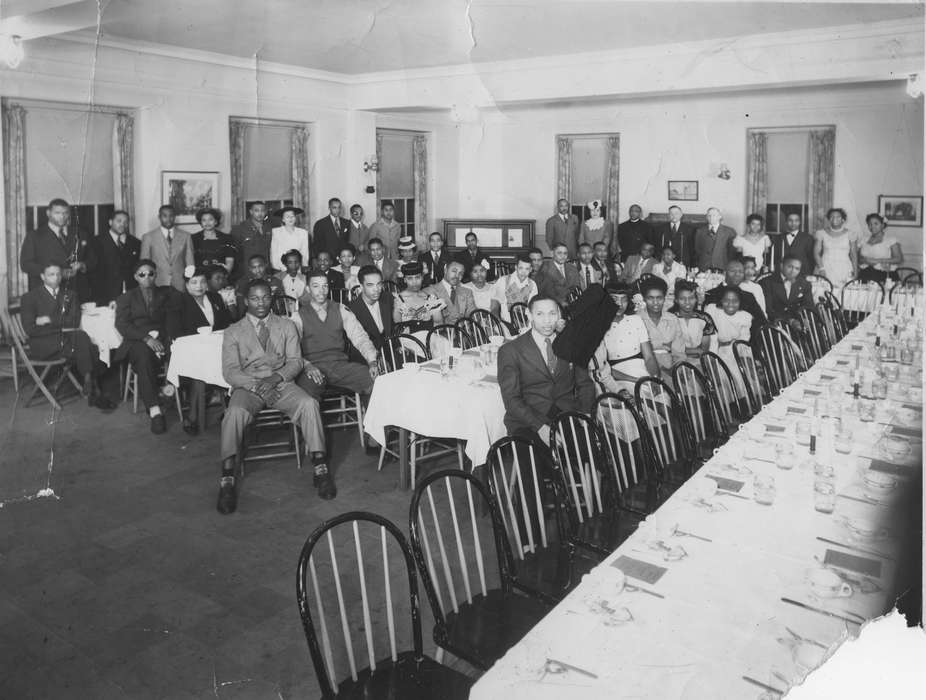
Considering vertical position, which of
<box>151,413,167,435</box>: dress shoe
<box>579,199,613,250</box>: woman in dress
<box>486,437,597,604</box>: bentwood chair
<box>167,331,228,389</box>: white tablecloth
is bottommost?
<box>151,413,167,435</box>: dress shoe

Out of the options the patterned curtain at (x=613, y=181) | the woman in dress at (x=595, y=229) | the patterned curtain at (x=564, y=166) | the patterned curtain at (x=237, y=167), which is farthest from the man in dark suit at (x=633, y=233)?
the patterned curtain at (x=237, y=167)

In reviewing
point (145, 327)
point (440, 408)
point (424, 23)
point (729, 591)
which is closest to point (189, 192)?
point (145, 327)

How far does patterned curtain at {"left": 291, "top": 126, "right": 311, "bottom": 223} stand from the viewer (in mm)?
11312

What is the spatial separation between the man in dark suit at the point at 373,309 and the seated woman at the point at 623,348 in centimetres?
187

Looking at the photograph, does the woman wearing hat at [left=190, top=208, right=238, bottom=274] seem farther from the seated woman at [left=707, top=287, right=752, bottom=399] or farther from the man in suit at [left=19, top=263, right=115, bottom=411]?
the seated woman at [left=707, top=287, right=752, bottom=399]

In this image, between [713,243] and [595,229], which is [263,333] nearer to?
[713,243]

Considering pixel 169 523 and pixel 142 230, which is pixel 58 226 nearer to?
pixel 142 230

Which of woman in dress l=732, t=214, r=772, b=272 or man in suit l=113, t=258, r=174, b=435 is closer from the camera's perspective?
man in suit l=113, t=258, r=174, b=435

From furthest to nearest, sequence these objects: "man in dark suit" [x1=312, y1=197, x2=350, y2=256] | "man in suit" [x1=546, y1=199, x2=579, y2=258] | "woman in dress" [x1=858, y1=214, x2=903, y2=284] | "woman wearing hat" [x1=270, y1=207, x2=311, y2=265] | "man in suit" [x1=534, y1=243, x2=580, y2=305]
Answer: "man in suit" [x1=546, y1=199, x2=579, y2=258]
"man in dark suit" [x1=312, y1=197, x2=350, y2=256]
"woman wearing hat" [x1=270, y1=207, x2=311, y2=265]
"man in suit" [x1=534, y1=243, x2=580, y2=305]
"woman in dress" [x1=858, y1=214, x2=903, y2=284]

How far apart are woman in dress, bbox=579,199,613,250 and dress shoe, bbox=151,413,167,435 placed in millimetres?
8747

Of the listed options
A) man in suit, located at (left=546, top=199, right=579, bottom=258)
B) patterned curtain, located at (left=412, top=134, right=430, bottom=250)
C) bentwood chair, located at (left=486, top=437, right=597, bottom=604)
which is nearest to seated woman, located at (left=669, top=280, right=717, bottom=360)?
bentwood chair, located at (left=486, top=437, right=597, bottom=604)

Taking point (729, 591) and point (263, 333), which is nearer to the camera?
point (729, 591)

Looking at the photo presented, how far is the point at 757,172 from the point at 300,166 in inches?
278

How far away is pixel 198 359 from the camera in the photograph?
5867 mm
